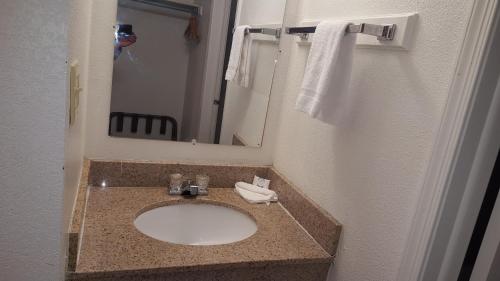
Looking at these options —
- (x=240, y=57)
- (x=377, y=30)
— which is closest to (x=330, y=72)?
(x=377, y=30)

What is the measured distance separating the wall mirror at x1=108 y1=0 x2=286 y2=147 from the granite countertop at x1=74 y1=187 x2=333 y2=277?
0.25 m

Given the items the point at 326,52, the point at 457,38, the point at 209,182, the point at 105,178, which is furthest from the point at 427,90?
the point at 105,178

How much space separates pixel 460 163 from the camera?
0.73m

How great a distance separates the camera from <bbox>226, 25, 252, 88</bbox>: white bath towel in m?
1.35

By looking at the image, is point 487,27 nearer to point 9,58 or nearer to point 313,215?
point 313,215

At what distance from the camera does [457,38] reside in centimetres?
73

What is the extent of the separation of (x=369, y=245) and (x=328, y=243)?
0.53ft

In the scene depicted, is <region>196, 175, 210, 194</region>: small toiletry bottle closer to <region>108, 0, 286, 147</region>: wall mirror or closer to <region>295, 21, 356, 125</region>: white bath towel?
<region>108, 0, 286, 147</region>: wall mirror

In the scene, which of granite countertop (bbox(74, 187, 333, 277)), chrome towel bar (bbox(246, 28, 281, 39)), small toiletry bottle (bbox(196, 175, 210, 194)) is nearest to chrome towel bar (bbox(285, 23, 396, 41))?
chrome towel bar (bbox(246, 28, 281, 39))

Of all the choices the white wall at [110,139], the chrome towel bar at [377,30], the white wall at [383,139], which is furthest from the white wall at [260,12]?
the chrome towel bar at [377,30]

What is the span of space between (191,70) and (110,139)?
1.31 ft

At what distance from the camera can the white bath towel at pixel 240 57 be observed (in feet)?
4.43

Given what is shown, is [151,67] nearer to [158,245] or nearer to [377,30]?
[158,245]

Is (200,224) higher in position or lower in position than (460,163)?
lower
